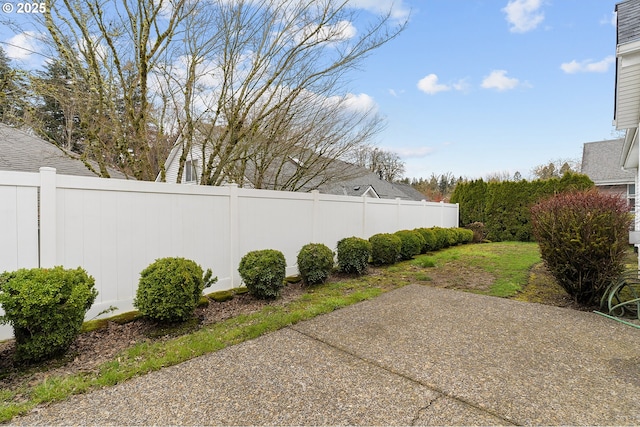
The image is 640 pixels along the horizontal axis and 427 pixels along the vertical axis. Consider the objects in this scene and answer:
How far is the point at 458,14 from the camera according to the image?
25.4ft

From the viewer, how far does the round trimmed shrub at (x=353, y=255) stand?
6.65m

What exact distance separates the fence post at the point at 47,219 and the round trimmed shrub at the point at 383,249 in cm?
604

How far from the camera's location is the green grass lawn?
2344mm

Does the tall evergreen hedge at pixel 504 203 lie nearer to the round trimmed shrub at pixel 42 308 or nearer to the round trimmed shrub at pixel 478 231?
the round trimmed shrub at pixel 478 231

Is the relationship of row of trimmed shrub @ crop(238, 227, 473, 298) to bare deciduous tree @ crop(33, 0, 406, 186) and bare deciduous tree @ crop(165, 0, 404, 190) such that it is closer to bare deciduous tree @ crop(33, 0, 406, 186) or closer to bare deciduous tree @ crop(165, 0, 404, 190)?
bare deciduous tree @ crop(165, 0, 404, 190)

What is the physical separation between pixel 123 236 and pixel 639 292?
760cm

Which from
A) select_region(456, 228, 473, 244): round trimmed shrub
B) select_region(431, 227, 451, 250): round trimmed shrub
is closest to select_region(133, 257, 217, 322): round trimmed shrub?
select_region(431, 227, 451, 250): round trimmed shrub

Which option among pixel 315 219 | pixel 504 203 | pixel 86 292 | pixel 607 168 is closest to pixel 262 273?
pixel 86 292

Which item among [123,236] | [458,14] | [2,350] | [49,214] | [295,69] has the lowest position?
[2,350]

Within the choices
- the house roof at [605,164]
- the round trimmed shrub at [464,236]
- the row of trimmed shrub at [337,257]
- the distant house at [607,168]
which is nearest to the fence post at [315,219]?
the row of trimmed shrub at [337,257]

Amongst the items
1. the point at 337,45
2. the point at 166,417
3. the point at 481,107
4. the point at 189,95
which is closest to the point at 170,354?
the point at 166,417

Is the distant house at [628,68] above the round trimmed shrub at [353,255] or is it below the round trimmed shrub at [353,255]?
above

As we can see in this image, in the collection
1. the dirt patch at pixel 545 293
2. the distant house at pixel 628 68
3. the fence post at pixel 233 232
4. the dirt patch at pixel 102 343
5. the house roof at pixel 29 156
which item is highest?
the distant house at pixel 628 68

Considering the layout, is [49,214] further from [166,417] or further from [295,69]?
[295,69]
